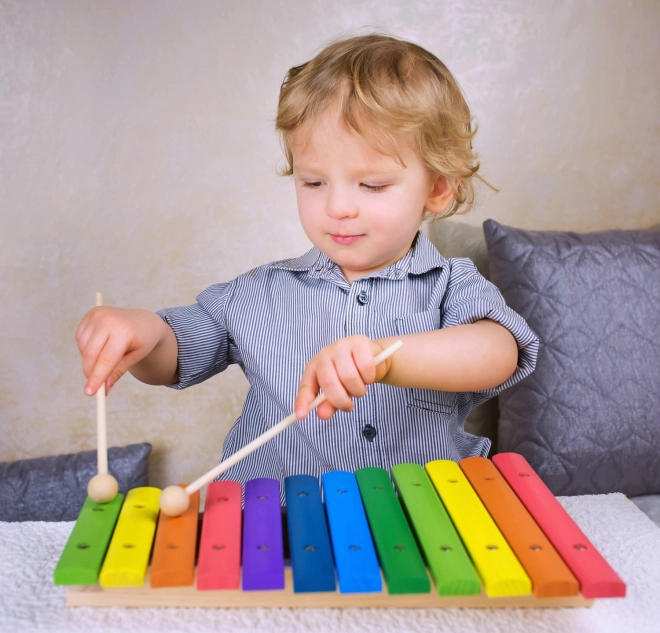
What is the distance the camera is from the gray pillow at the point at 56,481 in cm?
172

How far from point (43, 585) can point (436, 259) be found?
28.0 inches

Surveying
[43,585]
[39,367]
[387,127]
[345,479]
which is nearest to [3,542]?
[43,585]

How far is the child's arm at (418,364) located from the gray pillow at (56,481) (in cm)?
104

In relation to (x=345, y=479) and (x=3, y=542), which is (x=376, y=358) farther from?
(x=3, y=542)

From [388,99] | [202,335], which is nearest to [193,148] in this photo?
[202,335]

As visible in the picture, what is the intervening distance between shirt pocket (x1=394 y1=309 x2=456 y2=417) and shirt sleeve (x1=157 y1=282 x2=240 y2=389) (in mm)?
276

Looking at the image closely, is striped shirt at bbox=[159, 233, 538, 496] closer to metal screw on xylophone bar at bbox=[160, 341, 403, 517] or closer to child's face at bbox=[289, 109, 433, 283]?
child's face at bbox=[289, 109, 433, 283]

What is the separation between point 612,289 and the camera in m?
1.59

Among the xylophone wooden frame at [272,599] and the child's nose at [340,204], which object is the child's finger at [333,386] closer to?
the xylophone wooden frame at [272,599]

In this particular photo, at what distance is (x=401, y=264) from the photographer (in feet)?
3.90


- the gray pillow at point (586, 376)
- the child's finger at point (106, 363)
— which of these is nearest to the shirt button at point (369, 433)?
the child's finger at point (106, 363)

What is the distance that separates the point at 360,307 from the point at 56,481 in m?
0.95

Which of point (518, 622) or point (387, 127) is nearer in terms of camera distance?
point (518, 622)

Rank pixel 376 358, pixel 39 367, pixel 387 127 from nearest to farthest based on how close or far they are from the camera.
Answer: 1. pixel 376 358
2. pixel 387 127
3. pixel 39 367
